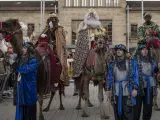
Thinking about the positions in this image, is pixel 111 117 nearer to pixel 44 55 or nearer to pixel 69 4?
pixel 44 55

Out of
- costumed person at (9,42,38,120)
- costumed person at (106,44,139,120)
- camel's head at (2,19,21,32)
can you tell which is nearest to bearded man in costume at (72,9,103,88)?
costumed person at (106,44,139,120)

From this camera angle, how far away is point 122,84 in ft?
24.2

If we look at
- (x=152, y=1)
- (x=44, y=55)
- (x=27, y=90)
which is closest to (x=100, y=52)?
(x=44, y=55)

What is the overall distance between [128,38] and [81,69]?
36815 millimetres

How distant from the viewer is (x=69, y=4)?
158 ft

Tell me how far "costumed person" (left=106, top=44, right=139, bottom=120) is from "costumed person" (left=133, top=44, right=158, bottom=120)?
52 centimetres

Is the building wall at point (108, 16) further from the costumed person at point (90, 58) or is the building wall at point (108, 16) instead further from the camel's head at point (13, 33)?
the camel's head at point (13, 33)

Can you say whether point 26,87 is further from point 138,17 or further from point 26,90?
point 138,17

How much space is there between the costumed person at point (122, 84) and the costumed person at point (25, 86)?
1554mm

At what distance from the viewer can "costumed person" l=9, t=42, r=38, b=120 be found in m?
7.13

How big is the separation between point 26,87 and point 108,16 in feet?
135

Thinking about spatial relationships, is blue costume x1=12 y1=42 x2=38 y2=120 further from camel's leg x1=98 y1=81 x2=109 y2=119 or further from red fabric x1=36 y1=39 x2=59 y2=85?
camel's leg x1=98 y1=81 x2=109 y2=119

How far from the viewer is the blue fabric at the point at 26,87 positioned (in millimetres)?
7121

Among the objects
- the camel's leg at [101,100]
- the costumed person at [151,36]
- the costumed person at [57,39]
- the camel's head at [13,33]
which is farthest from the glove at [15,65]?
the costumed person at [151,36]
